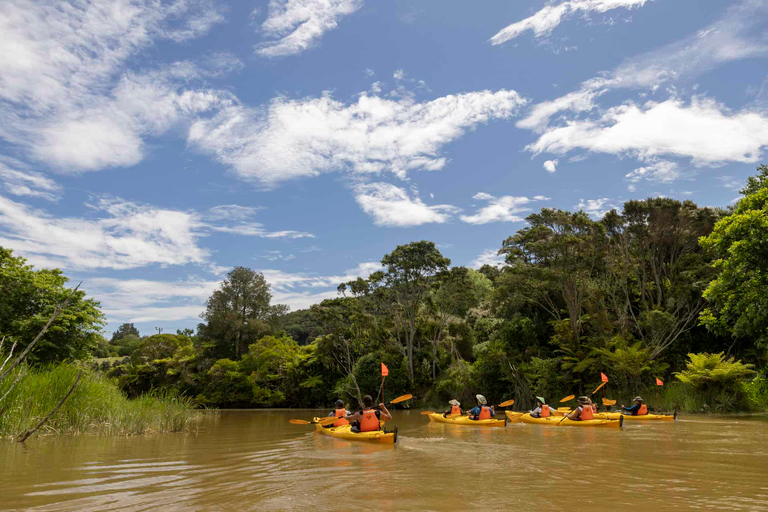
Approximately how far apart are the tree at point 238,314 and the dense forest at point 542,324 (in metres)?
5.14

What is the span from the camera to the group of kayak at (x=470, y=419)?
1041 cm

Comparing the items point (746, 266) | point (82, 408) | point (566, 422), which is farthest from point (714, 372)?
point (82, 408)

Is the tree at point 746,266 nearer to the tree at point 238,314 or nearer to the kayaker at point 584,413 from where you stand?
the kayaker at point 584,413

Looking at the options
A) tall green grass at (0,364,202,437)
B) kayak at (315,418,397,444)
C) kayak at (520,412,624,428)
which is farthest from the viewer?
kayak at (520,412,624,428)

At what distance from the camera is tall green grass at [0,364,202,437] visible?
827 cm

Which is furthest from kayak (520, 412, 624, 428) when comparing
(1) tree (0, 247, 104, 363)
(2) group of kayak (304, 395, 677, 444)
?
(1) tree (0, 247, 104, 363)

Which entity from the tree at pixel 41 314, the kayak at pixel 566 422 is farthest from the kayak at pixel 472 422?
the tree at pixel 41 314

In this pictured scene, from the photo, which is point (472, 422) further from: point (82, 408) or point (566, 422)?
point (82, 408)

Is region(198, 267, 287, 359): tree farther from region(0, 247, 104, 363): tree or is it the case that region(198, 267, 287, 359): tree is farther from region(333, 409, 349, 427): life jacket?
region(333, 409, 349, 427): life jacket

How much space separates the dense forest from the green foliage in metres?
0.06

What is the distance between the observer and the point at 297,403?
1259 inches

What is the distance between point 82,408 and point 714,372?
18423 mm

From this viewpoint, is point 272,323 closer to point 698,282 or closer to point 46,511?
point 698,282

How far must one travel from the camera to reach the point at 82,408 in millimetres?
10008
